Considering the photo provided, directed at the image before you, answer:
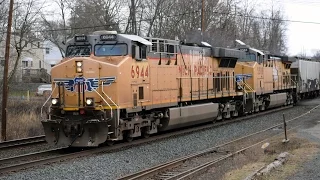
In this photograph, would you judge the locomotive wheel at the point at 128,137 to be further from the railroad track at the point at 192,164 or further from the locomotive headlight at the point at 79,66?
the locomotive headlight at the point at 79,66

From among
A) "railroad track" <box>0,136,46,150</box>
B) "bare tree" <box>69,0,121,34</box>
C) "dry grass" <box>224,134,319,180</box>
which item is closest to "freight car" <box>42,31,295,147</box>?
"railroad track" <box>0,136,46,150</box>

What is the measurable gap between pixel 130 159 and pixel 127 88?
2.54 m

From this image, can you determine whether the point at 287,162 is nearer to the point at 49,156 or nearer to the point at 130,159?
the point at 130,159

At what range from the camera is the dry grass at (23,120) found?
19578 mm

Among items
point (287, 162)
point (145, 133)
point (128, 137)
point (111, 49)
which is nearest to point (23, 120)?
point (145, 133)

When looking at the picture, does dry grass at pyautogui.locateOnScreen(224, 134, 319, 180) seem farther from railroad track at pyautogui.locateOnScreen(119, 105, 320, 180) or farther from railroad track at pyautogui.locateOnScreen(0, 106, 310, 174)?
railroad track at pyautogui.locateOnScreen(0, 106, 310, 174)

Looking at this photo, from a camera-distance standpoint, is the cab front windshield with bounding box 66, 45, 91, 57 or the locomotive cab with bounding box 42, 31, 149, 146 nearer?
the locomotive cab with bounding box 42, 31, 149, 146

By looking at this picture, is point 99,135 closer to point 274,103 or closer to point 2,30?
point 274,103

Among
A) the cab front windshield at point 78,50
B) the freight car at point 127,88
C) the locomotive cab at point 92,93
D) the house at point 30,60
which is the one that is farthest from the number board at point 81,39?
the house at point 30,60

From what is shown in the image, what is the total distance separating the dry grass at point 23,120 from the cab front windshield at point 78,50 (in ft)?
24.1

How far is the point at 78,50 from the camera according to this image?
43.3ft

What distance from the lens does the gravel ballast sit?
9.26m

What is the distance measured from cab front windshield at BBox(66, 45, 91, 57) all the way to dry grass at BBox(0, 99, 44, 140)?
7350mm

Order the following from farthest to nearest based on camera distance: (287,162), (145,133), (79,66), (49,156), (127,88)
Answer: (145,133)
(127,88)
(79,66)
(49,156)
(287,162)
